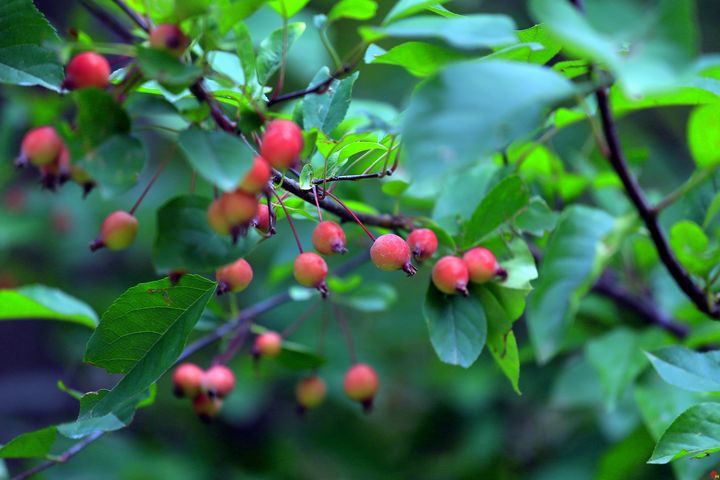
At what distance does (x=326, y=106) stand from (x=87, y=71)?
1.17ft

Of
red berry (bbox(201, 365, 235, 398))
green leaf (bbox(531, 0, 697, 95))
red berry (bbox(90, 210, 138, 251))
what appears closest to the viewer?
green leaf (bbox(531, 0, 697, 95))

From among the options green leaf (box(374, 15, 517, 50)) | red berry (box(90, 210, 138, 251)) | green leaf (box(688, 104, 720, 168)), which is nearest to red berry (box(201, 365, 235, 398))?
red berry (box(90, 210, 138, 251))

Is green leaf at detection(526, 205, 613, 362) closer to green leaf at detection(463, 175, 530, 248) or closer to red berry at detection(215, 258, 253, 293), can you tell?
green leaf at detection(463, 175, 530, 248)

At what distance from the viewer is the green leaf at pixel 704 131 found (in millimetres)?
1124

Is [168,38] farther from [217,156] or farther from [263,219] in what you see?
[263,219]

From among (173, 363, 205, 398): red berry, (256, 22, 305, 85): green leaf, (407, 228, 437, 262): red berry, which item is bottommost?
(173, 363, 205, 398): red berry

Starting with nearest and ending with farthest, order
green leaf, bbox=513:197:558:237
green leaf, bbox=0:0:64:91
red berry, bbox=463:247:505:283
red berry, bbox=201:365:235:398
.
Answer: green leaf, bbox=0:0:64:91 < red berry, bbox=463:247:505:283 < green leaf, bbox=513:197:558:237 < red berry, bbox=201:365:235:398

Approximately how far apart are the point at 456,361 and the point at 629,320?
1.05m

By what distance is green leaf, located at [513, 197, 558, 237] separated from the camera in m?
1.21

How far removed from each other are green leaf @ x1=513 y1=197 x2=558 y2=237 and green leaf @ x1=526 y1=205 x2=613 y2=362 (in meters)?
0.12

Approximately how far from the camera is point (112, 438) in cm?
260

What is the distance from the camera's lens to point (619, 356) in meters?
1.60

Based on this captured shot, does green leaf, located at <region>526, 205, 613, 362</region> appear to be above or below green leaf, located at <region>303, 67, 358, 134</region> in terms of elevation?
below

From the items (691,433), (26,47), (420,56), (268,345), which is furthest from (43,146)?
(691,433)
